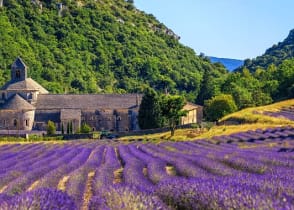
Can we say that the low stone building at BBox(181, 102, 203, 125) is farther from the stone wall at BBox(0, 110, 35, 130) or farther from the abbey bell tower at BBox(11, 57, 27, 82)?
the abbey bell tower at BBox(11, 57, 27, 82)

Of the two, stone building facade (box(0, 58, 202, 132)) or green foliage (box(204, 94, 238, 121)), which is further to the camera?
stone building facade (box(0, 58, 202, 132))

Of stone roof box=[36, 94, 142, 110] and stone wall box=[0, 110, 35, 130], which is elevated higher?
stone roof box=[36, 94, 142, 110]

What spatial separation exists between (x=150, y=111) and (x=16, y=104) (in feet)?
54.0

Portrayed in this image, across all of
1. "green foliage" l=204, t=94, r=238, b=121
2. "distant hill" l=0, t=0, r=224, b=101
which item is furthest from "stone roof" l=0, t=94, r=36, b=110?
"distant hill" l=0, t=0, r=224, b=101

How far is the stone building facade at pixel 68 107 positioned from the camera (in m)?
63.4

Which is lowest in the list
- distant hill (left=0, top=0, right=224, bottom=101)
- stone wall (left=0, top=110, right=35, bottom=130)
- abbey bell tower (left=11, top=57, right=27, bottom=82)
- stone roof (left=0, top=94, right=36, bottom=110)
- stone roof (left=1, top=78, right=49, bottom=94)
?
stone wall (left=0, top=110, right=35, bottom=130)

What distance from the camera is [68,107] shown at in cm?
6519

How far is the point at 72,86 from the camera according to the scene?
332ft

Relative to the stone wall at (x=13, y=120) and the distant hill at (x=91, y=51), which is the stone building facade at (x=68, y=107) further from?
the distant hill at (x=91, y=51)

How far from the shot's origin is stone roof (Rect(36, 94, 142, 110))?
65250mm

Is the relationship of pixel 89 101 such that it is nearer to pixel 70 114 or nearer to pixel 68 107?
pixel 68 107

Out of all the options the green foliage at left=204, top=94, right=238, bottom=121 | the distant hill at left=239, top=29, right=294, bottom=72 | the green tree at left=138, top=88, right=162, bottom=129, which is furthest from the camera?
the distant hill at left=239, top=29, right=294, bottom=72

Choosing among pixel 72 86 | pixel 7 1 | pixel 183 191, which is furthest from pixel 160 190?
pixel 7 1

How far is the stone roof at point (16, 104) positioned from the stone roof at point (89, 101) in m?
2.29
